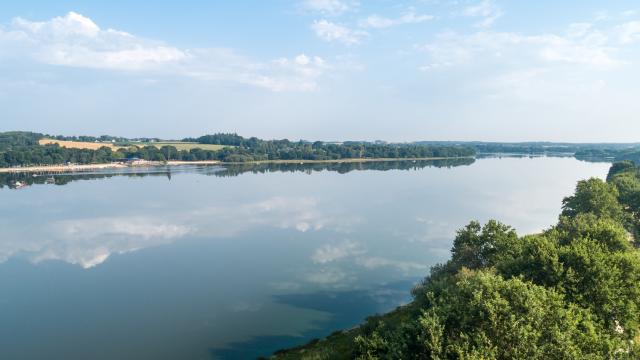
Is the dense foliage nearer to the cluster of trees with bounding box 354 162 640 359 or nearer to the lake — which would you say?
the cluster of trees with bounding box 354 162 640 359

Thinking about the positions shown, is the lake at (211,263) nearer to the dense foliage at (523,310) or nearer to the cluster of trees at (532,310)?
the dense foliage at (523,310)

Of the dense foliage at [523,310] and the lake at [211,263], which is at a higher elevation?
the dense foliage at [523,310]

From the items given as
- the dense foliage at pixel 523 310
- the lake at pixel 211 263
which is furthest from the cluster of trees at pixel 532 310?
the lake at pixel 211 263

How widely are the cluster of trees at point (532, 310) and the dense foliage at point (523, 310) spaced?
0.13 ft

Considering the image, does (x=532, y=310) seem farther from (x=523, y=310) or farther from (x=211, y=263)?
(x=211, y=263)

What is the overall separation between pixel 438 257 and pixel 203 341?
28739mm

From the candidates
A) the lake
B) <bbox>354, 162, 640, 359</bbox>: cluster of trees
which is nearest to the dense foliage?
<bbox>354, 162, 640, 359</bbox>: cluster of trees

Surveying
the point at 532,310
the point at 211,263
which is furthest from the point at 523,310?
the point at 211,263

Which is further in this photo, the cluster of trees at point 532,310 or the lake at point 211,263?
the lake at point 211,263

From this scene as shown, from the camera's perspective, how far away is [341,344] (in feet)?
88.8

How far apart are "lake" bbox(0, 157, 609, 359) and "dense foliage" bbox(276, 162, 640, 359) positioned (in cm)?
645

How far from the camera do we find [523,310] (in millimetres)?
17281

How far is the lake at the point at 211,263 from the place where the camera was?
98.8 ft

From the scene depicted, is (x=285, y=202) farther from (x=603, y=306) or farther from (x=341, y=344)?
(x=603, y=306)
